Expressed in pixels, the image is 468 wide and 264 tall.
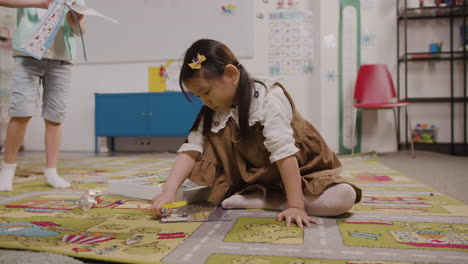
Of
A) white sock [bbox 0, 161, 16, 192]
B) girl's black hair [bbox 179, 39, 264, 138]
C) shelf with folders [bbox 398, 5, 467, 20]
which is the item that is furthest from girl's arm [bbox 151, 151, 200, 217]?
shelf with folders [bbox 398, 5, 467, 20]

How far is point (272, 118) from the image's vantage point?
919 mm

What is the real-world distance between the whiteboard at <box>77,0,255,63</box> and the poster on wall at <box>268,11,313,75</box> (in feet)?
0.66

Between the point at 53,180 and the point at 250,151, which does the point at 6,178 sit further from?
the point at 250,151

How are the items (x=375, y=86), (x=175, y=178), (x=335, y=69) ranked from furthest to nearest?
(x=335, y=69) < (x=375, y=86) < (x=175, y=178)

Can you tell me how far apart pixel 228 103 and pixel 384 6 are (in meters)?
2.64

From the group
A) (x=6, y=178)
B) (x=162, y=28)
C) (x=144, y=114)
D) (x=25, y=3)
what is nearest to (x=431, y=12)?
(x=162, y=28)

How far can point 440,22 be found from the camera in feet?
9.84

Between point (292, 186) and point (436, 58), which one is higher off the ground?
point (436, 58)

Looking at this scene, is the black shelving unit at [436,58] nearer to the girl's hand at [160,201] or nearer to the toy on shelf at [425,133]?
the toy on shelf at [425,133]

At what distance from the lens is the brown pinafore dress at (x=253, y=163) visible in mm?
1005

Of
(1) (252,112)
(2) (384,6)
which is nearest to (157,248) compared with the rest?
(1) (252,112)

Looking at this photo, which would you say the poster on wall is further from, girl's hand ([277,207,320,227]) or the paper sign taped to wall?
girl's hand ([277,207,320,227])

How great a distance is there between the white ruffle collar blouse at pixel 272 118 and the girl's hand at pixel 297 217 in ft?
0.42

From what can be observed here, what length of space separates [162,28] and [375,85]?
6.30 ft
